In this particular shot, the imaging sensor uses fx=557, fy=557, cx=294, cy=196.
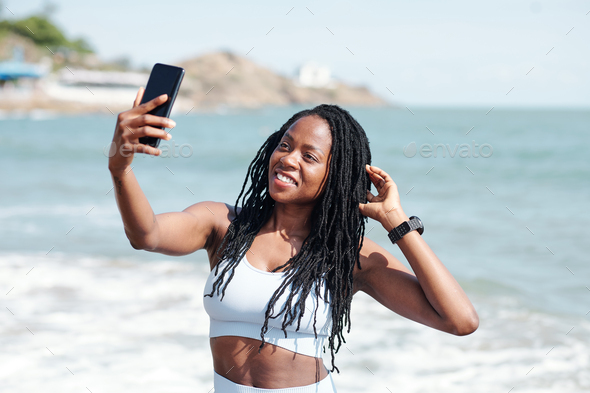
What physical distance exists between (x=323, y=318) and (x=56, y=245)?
22.1 feet

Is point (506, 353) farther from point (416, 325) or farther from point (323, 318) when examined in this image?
point (323, 318)

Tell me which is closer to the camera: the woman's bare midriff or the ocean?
the woman's bare midriff

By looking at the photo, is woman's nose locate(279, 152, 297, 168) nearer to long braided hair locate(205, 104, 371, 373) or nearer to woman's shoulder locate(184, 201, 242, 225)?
long braided hair locate(205, 104, 371, 373)

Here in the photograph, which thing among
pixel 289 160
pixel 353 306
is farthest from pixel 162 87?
pixel 353 306

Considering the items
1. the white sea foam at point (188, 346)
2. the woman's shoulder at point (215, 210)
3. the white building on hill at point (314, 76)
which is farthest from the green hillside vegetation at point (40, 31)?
the woman's shoulder at point (215, 210)

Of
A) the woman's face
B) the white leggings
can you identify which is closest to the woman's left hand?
the woman's face

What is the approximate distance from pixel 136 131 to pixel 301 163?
76cm

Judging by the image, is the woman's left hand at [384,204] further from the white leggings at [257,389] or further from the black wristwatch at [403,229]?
the white leggings at [257,389]

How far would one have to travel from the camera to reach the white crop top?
2062 mm

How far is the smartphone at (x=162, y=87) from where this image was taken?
165 cm

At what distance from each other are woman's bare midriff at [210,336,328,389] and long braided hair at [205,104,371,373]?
0.08 m

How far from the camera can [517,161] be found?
17.7 m

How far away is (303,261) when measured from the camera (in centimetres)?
221

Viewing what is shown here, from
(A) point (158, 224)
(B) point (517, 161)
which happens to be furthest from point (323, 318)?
(B) point (517, 161)
